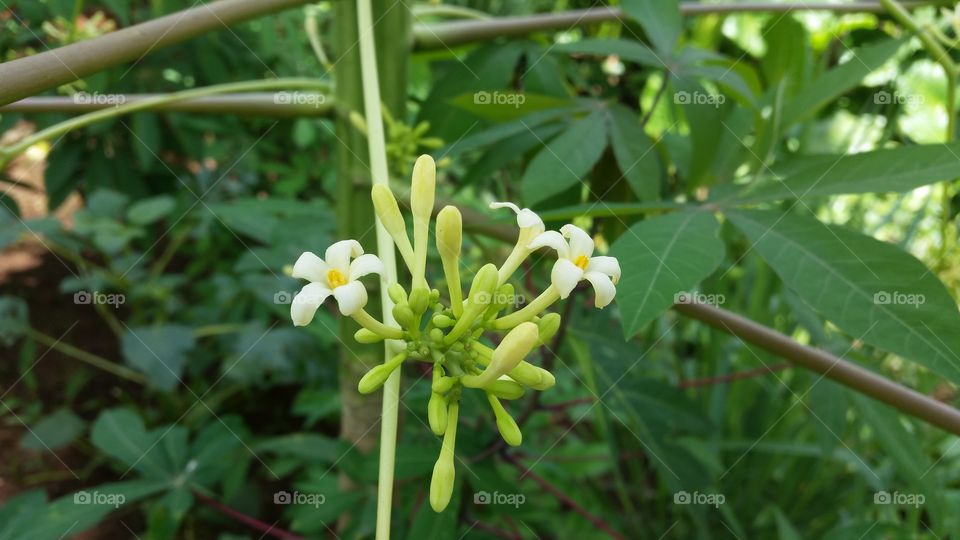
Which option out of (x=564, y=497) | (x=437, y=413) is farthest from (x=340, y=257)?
(x=564, y=497)

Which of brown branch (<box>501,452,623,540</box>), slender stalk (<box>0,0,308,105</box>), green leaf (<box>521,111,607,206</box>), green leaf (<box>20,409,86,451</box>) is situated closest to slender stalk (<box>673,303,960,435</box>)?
green leaf (<box>521,111,607,206</box>)

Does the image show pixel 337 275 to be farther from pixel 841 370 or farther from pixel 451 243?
pixel 841 370

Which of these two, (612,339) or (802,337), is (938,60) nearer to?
(612,339)

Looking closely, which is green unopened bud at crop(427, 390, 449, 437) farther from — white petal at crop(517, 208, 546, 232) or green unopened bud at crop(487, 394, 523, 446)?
white petal at crop(517, 208, 546, 232)

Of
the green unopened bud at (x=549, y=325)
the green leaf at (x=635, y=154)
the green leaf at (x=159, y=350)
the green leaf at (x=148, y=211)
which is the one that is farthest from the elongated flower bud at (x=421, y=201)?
the green leaf at (x=148, y=211)

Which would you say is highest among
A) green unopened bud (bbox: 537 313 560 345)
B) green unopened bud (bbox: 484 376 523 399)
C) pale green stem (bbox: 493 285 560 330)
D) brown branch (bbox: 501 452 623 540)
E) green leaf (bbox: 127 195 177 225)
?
green leaf (bbox: 127 195 177 225)

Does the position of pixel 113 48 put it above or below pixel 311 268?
above
